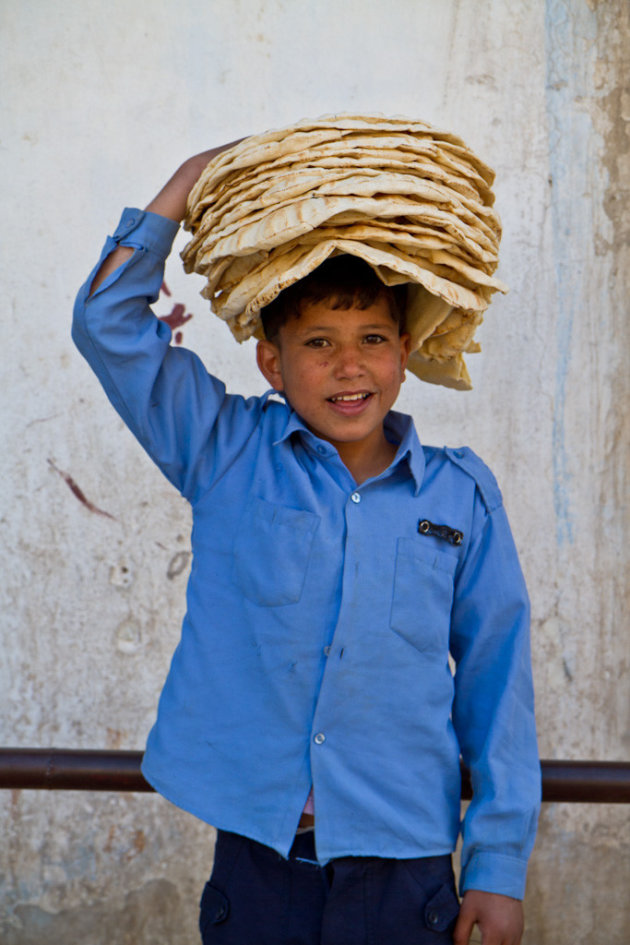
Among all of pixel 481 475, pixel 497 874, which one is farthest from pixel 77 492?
pixel 497 874

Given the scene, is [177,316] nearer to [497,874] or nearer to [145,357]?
[145,357]

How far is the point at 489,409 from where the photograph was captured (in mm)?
3021

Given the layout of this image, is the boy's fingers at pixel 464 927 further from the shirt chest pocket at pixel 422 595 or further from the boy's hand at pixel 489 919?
the shirt chest pocket at pixel 422 595

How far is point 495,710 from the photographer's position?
1591mm

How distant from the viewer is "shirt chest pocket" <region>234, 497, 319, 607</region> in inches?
60.9

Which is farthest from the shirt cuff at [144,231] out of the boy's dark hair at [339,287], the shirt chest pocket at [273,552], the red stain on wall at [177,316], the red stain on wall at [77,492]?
the red stain on wall at [77,492]

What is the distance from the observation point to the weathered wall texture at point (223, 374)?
9.45 ft

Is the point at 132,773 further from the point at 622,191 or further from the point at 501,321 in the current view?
the point at 622,191

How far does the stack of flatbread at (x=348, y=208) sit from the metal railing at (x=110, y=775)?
2.53 ft

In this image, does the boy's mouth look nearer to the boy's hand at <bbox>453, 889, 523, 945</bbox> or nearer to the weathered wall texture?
the boy's hand at <bbox>453, 889, 523, 945</bbox>

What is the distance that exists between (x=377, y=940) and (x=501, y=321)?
1.97 meters

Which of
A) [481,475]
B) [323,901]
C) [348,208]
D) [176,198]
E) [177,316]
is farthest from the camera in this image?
[177,316]

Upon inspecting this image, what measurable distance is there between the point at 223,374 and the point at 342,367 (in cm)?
138

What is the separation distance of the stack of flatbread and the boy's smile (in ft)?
0.38
